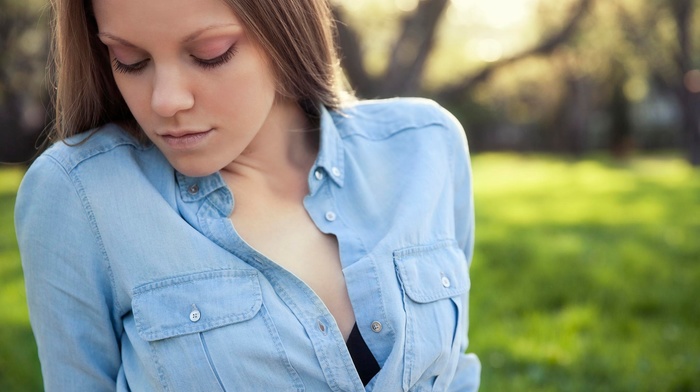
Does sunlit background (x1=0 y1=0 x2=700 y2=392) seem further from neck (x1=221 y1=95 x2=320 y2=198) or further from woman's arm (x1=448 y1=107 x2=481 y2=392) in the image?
woman's arm (x1=448 y1=107 x2=481 y2=392)

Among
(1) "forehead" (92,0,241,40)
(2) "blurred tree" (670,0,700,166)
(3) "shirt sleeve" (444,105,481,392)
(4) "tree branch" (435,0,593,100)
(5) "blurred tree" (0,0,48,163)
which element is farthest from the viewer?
(2) "blurred tree" (670,0,700,166)

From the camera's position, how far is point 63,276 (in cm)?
146

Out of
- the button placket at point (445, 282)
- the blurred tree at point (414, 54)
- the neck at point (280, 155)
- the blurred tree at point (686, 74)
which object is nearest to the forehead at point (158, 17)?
the neck at point (280, 155)

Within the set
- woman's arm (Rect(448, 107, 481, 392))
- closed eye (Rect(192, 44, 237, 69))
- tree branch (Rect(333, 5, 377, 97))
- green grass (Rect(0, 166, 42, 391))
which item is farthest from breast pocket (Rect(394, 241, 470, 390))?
tree branch (Rect(333, 5, 377, 97))

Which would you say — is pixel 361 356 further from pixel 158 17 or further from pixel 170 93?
pixel 158 17

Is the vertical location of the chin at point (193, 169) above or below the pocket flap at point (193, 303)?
above

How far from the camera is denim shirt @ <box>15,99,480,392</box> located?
146 cm

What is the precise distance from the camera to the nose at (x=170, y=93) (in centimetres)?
140

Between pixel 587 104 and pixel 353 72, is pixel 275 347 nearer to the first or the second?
pixel 353 72

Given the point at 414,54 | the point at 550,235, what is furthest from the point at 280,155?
the point at 550,235

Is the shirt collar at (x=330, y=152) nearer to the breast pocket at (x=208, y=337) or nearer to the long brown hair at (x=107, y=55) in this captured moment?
the long brown hair at (x=107, y=55)

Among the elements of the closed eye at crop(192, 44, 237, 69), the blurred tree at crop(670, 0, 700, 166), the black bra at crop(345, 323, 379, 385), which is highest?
the closed eye at crop(192, 44, 237, 69)

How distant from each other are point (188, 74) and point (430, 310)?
758mm

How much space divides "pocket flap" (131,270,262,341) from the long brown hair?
0.38 meters
